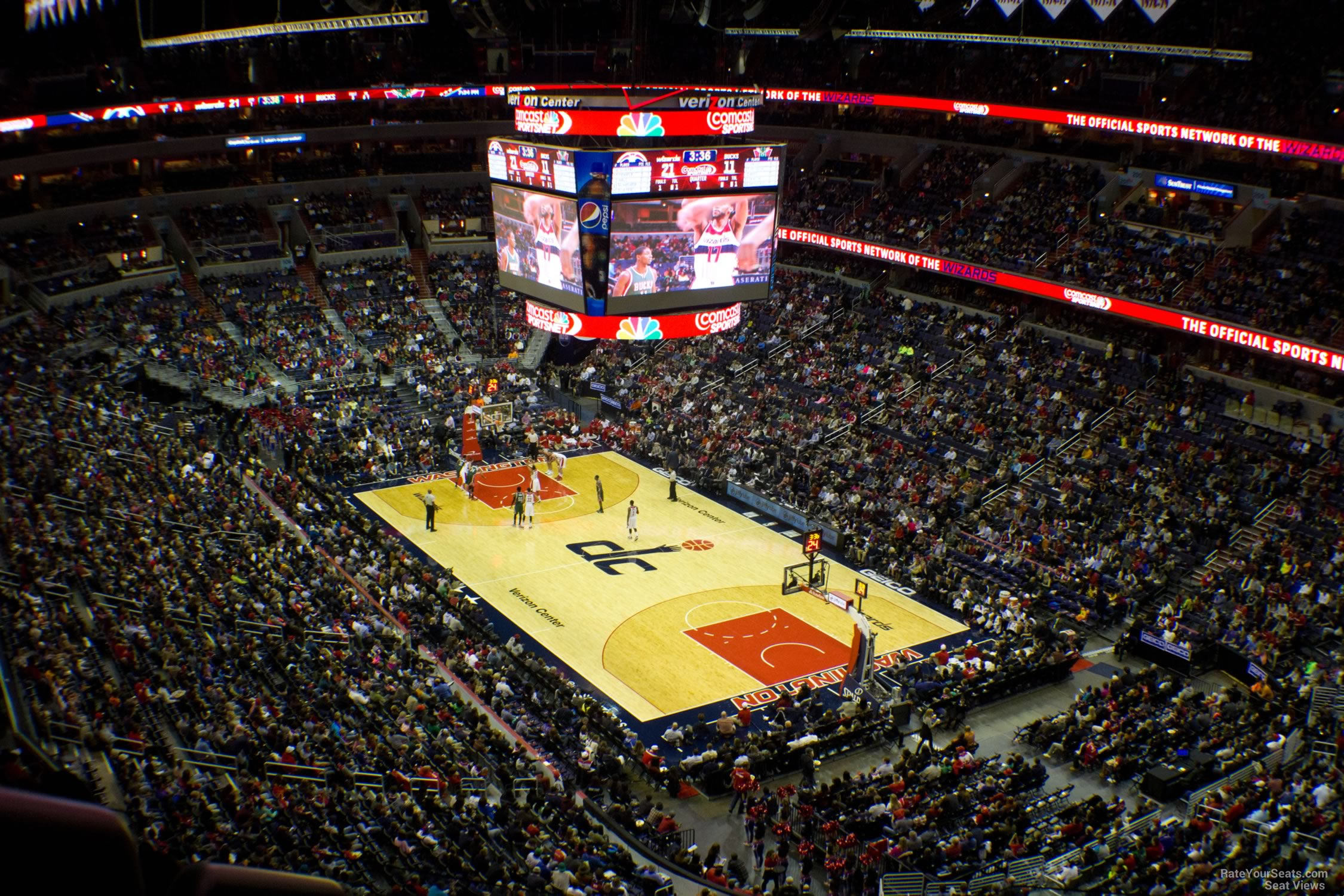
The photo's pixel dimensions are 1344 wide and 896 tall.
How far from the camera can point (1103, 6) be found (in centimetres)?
3145

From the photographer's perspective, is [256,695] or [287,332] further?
[287,332]


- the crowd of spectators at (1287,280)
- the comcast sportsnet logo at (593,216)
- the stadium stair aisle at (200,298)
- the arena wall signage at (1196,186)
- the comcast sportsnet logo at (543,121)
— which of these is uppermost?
the comcast sportsnet logo at (543,121)

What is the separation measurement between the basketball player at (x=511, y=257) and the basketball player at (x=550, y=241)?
958mm

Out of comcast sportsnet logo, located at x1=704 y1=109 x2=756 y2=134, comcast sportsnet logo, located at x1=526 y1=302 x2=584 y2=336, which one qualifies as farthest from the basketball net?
comcast sportsnet logo, located at x1=704 y1=109 x2=756 y2=134

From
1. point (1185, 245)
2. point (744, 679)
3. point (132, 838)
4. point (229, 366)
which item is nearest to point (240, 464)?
point (229, 366)

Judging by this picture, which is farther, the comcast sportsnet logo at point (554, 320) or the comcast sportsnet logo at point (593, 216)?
the comcast sportsnet logo at point (554, 320)

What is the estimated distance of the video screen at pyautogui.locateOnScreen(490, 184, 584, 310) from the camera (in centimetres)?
3106

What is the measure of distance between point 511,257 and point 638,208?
5.03 metres

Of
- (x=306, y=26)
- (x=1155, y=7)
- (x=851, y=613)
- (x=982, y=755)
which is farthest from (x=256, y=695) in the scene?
(x=1155, y=7)

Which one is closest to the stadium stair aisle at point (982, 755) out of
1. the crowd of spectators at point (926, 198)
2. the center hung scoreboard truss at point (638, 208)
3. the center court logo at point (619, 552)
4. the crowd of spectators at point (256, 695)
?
the crowd of spectators at point (256, 695)

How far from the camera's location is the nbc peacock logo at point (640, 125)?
97.8 feet

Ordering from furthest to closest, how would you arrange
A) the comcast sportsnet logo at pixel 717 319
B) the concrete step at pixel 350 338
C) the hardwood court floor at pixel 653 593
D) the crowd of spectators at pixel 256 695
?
the concrete step at pixel 350 338 < the comcast sportsnet logo at pixel 717 319 < the hardwood court floor at pixel 653 593 < the crowd of spectators at pixel 256 695

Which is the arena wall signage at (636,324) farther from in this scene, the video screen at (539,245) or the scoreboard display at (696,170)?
the scoreboard display at (696,170)

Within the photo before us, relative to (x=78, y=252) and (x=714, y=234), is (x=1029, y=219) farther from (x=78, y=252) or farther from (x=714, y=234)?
(x=78, y=252)
